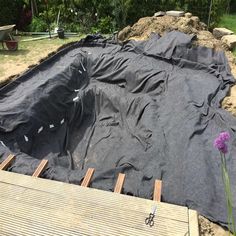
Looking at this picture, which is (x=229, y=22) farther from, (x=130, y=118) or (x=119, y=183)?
(x=119, y=183)

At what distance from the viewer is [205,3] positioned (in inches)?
364

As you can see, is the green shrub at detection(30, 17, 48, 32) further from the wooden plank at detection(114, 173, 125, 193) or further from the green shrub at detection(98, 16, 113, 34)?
the wooden plank at detection(114, 173, 125, 193)

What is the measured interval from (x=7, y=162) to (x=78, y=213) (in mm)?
1063

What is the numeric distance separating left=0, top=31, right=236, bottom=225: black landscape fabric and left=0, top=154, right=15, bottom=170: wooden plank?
0.18 ft

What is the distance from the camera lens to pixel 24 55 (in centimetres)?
671

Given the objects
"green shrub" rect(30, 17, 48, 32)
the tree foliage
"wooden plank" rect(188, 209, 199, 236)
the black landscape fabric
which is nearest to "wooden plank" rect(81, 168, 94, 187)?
the black landscape fabric

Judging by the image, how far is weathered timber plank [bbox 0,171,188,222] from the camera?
7.49 feet

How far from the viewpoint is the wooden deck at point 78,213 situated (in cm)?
211

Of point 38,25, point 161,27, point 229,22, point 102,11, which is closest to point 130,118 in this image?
point 161,27

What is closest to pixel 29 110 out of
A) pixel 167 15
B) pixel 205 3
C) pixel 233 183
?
pixel 233 183

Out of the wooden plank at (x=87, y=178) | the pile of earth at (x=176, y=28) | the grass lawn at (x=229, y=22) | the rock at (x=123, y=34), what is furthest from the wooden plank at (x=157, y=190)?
the grass lawn at (x=229, y=22)

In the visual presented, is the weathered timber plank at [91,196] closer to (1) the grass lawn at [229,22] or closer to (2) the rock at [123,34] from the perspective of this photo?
(2) the rock at [123,34]

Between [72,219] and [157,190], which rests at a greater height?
[72,219]

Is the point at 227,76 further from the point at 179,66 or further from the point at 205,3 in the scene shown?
the point at 205,3
